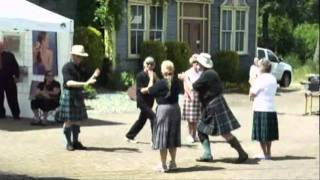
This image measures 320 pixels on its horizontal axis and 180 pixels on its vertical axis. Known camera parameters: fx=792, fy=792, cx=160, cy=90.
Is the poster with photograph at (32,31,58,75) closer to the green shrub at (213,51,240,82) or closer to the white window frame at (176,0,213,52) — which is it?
the white window frame at (176,0,213,52)

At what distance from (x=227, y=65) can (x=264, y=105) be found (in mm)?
17970

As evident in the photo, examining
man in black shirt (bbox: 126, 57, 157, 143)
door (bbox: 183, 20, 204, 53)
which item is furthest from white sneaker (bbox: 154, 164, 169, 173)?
door (bbox: 183, 20, 204, 53)

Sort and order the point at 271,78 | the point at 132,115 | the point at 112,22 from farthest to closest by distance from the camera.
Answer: the point at 112,22, the point at 132,115, the point at 271,78

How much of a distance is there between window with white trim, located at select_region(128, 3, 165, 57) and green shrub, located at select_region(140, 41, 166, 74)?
476 millimetres

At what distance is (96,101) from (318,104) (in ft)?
23.9

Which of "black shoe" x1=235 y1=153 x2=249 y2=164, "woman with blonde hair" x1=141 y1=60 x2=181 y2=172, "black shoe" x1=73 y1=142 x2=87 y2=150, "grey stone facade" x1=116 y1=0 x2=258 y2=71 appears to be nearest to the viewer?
"woman with blonde hair" x1=141 y1=60 x2=181 y2=172

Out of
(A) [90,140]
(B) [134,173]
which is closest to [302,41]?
(A) [90,140]

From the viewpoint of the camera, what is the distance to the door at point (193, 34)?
98.7 ft

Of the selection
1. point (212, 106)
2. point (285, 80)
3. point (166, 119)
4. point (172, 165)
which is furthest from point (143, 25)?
point (166, 119)

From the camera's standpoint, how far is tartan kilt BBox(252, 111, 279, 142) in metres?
12.7

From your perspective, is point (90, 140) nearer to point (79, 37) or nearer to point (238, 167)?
point (238, 167)

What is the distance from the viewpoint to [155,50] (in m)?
27.2

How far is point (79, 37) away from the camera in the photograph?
24.2 meters

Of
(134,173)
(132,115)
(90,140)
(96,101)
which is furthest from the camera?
(96,101)
